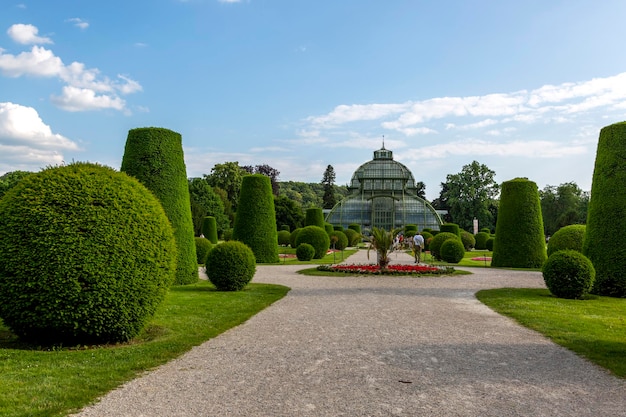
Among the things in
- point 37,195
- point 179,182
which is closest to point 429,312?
point 37,195

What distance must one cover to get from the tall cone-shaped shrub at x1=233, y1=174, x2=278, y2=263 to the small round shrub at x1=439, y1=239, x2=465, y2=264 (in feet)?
32.5

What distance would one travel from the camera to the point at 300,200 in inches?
4355

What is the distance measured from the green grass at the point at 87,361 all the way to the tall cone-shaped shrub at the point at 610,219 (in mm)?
10382

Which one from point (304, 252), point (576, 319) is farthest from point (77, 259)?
point (304, 252)

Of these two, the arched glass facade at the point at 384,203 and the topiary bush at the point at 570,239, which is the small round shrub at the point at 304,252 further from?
the arched glass facade at the point at 384,203

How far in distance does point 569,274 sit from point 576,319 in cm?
330

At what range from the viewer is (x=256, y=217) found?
24625 mm

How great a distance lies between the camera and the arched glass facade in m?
63.2

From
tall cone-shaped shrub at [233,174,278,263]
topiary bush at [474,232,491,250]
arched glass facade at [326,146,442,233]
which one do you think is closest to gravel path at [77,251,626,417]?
tall cone-shaped shrub at [233,174,278,263]

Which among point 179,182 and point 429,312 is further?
point 179,182

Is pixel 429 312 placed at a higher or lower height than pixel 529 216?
lower

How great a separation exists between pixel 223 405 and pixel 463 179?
2635 inches

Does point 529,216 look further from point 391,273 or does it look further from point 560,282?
point 560,282

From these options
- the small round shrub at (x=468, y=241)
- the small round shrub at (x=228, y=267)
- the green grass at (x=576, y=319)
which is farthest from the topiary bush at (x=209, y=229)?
the green grass at (x=576, y=319)
